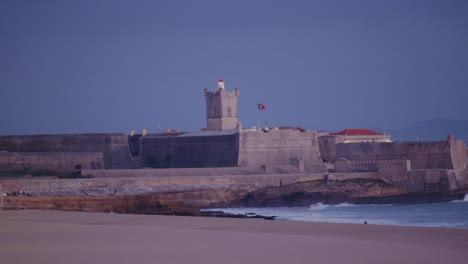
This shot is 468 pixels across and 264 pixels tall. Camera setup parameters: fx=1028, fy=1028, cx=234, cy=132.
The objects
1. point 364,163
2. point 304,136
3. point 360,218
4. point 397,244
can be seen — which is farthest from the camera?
point 304,136

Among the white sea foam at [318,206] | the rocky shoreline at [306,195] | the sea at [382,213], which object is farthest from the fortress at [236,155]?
the sea at [382,213]

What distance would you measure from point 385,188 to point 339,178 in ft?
6.48

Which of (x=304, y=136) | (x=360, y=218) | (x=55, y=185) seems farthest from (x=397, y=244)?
(x=304, y=136)

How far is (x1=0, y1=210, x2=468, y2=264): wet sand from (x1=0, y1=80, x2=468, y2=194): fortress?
74.0 feet

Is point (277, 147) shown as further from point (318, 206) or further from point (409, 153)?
point (318, 206)

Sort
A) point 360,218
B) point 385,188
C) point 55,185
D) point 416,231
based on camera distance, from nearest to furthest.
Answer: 1. point 416,231
2. point 360,218
3. point 55,185
4. point 385,188

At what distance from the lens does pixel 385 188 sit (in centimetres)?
4312

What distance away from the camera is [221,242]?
16109 mm

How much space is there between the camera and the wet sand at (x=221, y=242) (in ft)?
46.2

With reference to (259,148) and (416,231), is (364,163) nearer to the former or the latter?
(259,148)

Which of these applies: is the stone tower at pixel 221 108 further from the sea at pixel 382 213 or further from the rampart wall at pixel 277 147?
the sea at pixel 382 213

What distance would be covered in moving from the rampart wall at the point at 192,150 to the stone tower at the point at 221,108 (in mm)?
4289

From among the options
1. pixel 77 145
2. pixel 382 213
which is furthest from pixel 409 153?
pixel 77 145

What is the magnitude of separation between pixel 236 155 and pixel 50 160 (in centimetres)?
856
